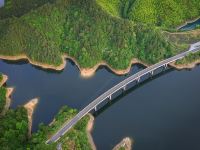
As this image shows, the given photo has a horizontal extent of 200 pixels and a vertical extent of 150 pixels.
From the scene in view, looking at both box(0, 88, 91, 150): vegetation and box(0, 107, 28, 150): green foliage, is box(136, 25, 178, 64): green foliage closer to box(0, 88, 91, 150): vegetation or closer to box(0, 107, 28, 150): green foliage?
box(0, 88, 91, 150): vegetation

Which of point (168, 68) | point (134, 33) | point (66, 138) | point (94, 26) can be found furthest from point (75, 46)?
point (66, 138)

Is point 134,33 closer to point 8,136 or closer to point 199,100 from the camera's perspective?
point 199,100

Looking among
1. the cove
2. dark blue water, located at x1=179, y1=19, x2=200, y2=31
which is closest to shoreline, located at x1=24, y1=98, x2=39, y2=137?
the cove

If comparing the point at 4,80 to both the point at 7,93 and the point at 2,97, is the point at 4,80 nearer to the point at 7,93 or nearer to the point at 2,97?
the point at 7,93

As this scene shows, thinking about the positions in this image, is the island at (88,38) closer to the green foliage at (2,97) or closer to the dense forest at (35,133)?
the green foliage at (2,97)

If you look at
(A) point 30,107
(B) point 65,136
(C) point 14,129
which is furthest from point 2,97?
(B) point 65,136

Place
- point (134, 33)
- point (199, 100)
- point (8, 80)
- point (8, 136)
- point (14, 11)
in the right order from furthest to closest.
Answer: point (14, 11), point (134, 33), point (8, 80), point (199, 100), point (8, 136)
